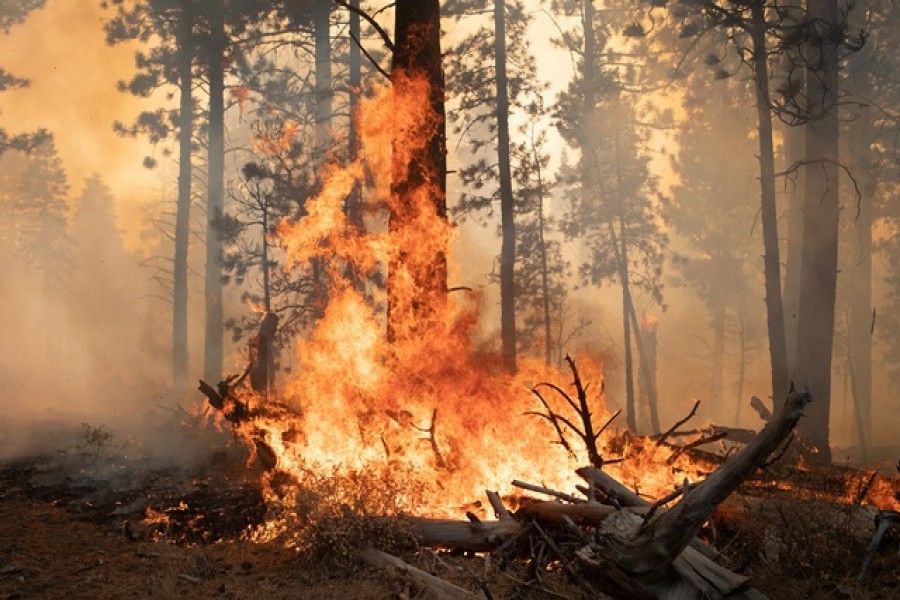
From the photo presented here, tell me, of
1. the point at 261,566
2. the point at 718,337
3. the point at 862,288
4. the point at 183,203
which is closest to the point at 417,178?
the point at 261,566

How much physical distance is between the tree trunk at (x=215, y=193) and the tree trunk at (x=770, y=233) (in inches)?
666

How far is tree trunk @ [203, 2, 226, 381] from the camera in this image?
23.0 meters

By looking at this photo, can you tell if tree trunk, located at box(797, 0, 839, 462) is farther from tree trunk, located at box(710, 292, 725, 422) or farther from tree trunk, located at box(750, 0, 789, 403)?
tree trunk, located at box(710, 292, 725, 422)

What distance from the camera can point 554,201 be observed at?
71250mm

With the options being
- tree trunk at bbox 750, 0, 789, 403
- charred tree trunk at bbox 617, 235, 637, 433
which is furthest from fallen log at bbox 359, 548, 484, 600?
charred tree trunk at bbox 617, 235, 637, 433

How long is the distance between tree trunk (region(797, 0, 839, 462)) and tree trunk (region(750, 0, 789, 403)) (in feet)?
1.38

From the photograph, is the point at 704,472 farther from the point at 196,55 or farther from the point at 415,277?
the point at 196,55

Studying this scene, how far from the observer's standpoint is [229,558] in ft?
22.3

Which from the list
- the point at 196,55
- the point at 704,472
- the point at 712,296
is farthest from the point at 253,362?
the point at 712,296

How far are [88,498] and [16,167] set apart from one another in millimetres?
44294

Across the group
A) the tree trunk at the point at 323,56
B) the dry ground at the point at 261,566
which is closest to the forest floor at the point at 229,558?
the dry ground at the point at 261,566

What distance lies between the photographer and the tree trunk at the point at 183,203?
79.6ft

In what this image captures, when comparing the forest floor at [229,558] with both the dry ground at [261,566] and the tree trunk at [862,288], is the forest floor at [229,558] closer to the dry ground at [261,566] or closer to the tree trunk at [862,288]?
the dry ground at [261,566]

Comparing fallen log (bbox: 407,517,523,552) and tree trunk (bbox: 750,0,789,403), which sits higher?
tree trunk (bbox: 750,0,789,403)
